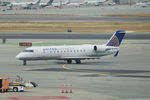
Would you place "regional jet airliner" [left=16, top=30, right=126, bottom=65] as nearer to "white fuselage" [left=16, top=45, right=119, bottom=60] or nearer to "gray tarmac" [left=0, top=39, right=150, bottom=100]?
"white fuselage" [left=16, top=45, right=119, bottom=60]

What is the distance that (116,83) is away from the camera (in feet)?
177

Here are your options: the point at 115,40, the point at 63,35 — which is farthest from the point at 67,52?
the point at 63,35

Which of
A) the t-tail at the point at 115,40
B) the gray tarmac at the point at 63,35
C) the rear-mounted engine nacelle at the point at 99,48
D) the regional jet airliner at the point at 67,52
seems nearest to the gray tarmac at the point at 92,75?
the regional jet airliner at the point at 67,52

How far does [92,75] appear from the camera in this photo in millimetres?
61094

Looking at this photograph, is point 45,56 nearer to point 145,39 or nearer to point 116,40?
point 116,40

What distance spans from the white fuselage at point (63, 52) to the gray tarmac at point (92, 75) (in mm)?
1352

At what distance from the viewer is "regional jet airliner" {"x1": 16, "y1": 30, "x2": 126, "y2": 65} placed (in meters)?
71.8

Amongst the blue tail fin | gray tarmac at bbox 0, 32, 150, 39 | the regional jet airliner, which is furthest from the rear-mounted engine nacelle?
gray tarmac at bbox 0, 32, 150, 39

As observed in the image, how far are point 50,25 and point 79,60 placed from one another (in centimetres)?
7723

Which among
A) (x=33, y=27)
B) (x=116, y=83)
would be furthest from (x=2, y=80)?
(x=33, y=27)

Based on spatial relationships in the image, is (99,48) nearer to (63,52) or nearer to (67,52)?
(67,52)

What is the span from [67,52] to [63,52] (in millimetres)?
697

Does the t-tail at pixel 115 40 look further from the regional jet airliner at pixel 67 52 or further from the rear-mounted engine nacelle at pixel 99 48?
the rear-mounted engine nacelle at pixel 99 48

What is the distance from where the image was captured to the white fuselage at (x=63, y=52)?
235 feet
